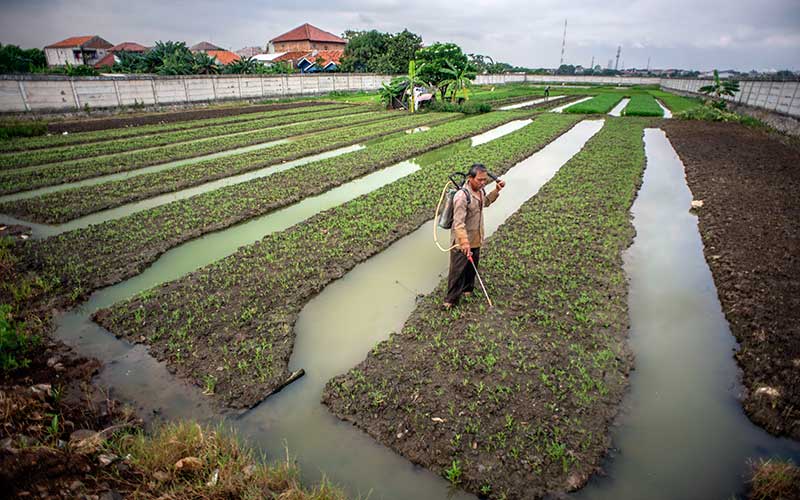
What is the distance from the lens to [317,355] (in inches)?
205

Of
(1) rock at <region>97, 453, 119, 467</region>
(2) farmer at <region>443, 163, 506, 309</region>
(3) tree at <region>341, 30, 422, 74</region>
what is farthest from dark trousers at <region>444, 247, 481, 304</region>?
(3) tree at <region>341, 30, 422, 74</region>

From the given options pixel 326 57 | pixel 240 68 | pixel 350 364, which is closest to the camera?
pixel 350 364

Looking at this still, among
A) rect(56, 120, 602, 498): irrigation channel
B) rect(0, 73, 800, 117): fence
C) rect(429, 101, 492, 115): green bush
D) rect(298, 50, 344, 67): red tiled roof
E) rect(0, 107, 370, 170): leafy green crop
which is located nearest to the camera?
rect(56, 120, 602, 498): irrigation channel

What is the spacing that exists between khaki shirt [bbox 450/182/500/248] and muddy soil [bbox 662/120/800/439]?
3.48m

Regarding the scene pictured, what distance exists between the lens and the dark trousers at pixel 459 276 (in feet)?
18.4

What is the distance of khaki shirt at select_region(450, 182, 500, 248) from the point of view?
5355 millimetres

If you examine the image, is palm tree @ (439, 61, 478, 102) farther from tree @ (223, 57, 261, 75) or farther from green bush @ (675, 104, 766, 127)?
tree @ (223, 57, 261, 75)

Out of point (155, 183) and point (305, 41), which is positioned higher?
point (305, 41)

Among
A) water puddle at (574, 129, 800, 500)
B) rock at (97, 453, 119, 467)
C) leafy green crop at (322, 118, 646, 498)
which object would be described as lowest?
water puddle at (574, 129, 800, 500)

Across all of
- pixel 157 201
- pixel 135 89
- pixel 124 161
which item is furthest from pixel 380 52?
pixel 157 201

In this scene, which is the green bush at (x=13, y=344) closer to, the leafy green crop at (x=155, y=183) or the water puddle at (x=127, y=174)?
Answer: the leafy green crop at (x=155, y=183)

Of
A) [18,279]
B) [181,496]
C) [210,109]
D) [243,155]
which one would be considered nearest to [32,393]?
[181,496]

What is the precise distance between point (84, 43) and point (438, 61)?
81.0m

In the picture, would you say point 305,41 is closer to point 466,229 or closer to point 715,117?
point 715,117
